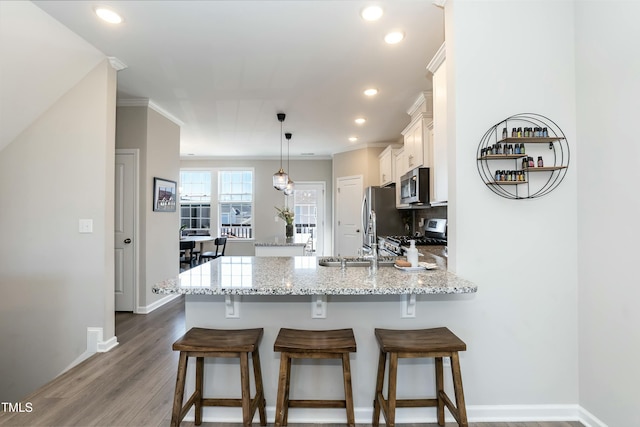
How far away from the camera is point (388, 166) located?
5172mm

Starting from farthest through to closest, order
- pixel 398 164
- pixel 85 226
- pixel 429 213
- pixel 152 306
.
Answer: pixel 398 164
pixel 429 213
pixel 152 306
pixel 85 226

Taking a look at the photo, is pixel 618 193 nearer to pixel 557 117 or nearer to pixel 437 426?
pixel 557 117

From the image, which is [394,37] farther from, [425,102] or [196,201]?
[196,201]

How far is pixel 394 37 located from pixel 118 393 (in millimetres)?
3259

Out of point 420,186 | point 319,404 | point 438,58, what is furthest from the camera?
point 420,186

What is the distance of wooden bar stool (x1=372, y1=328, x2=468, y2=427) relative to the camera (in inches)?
58.8

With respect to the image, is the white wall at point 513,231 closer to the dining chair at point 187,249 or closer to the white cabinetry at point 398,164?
the white cabinetry at point 398,164

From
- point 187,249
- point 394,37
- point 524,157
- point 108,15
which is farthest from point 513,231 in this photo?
point 187,249

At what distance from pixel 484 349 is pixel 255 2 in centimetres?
261

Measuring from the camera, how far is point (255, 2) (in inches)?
78.8

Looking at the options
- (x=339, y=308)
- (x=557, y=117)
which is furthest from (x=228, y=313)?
(x=557, y=117)

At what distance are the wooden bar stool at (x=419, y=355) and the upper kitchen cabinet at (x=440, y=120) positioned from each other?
965mm

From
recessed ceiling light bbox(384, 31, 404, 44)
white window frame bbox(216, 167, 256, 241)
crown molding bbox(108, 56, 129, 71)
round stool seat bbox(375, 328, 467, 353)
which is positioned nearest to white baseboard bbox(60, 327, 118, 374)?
crown molding bbox(108, 56, 129, 71)

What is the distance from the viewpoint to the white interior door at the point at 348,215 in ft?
19.8
